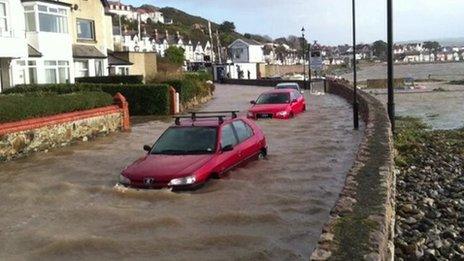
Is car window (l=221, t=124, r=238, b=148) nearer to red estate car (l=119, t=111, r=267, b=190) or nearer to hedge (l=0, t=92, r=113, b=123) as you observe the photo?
red estate car (l=119, t=111, r=267, b=190)

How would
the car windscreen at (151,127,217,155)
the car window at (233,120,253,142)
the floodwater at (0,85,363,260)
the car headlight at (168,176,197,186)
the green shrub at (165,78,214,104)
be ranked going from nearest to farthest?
the floodwater at (0,85,363,260), the car headlight at (168,176,197,186), the car windscreen at (151,127,217,155), the car window at (233,120,253,142), the green shrub at (165,78,214,104)

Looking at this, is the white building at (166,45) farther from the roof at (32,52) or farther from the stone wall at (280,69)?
the roof at (32,52)

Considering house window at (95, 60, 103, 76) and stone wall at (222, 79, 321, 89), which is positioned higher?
house window at (95, 60, 103, 76)

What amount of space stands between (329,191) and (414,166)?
507 centimetres

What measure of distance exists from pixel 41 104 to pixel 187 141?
7860 millimetres

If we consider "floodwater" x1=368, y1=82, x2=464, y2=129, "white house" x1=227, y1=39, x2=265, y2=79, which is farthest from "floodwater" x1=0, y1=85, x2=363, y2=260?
"white house" x1=227, y1=39, x2=265, y2=79

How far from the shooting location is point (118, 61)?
48.0m

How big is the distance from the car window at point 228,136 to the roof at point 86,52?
29330 millimetres

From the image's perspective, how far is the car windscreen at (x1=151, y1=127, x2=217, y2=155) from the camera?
12156mm

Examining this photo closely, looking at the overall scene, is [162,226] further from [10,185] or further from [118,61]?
[118,61]

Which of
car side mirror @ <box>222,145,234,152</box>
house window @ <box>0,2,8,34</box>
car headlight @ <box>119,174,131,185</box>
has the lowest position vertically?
car headlight @ <box>119,174,131,185</box>

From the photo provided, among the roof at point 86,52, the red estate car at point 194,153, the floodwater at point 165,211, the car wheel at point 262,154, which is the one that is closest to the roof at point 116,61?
the roof at point 86,52

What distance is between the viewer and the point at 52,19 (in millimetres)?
36406

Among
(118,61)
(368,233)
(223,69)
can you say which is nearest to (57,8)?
(118,61)
